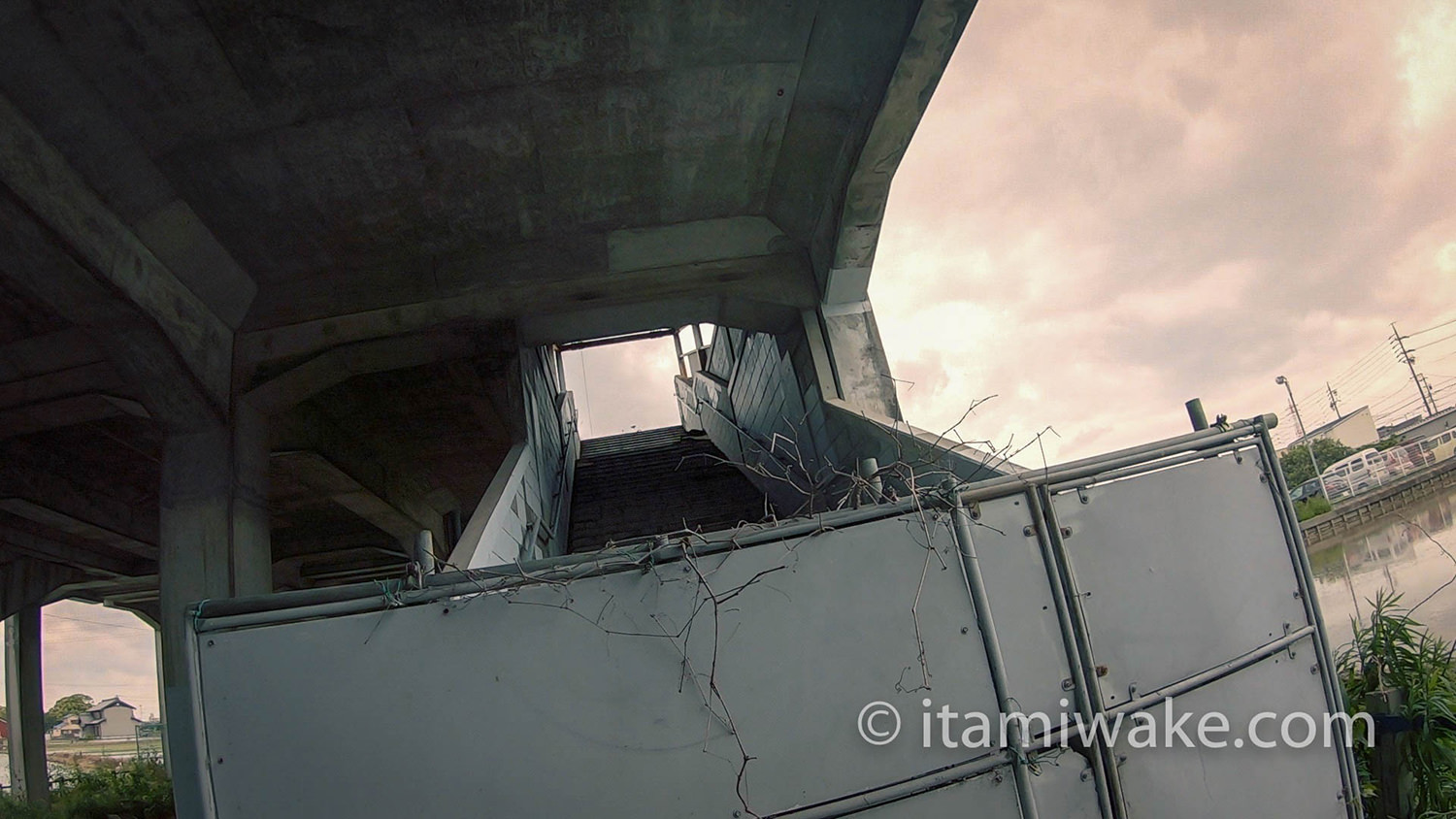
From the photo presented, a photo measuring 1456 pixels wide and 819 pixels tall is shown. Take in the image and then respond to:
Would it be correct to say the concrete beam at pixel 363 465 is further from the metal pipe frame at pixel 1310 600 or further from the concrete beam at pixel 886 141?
the metal pipe frame at pixel 1310 600

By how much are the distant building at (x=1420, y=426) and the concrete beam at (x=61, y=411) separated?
36.5 metres

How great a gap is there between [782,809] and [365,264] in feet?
24.8

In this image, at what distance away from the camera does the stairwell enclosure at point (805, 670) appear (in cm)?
293

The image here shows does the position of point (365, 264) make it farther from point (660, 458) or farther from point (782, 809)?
point (782, 809)

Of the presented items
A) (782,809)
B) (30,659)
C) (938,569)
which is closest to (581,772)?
(782,809)

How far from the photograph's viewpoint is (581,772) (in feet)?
9.82

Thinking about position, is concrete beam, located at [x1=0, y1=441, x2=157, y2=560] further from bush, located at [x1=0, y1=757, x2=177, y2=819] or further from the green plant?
the green plant

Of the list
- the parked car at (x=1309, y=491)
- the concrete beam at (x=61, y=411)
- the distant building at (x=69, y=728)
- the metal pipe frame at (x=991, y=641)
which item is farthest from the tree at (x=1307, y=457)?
the distant building at (x=69, y=728)

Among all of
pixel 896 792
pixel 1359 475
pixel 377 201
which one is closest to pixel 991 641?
pixel 896 792

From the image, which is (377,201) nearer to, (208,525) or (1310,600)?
(208,525)

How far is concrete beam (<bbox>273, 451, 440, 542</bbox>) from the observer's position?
11.3 meters

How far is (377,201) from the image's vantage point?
24.7 feet

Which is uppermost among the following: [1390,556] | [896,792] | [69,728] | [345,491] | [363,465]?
[363,465]

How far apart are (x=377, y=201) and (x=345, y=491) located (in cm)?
687
